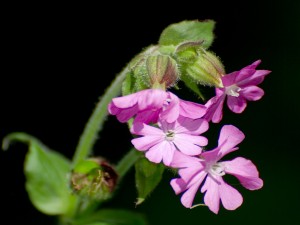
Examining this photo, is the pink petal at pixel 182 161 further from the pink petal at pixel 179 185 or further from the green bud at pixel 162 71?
the green bud at pixel 162 71

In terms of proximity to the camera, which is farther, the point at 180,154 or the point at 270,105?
the point at 270,105

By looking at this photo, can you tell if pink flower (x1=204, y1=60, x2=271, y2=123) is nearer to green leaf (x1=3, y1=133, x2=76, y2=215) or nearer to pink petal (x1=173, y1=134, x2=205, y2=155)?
pink petal (x1=173, y1=134, x2=205, y2=155)

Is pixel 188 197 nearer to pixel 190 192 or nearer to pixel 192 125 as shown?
pixel 190 192

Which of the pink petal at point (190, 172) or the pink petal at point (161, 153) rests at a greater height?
the pink petal at point (161, 153)

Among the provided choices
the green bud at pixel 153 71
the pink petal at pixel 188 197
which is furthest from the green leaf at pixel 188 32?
the pink petal at pixel 188 197

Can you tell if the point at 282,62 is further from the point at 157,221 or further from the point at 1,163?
the point at 1,163

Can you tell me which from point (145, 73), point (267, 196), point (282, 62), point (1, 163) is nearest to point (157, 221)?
point (267, 196)
